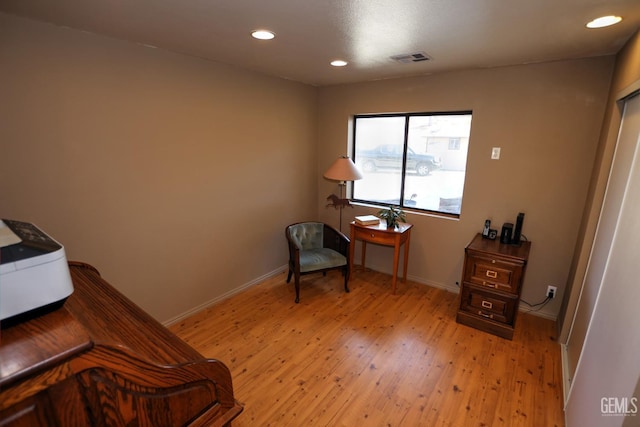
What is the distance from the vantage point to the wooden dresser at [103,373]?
625 mm

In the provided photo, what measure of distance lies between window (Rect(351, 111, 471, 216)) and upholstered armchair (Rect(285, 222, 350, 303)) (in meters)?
0.77

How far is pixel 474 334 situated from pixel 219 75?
330 cm

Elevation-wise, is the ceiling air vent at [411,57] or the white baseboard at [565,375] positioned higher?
the ceiling air vent at [411,57]

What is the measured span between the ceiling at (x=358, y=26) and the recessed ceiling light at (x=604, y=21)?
43 millimetres

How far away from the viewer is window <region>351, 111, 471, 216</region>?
3.26m

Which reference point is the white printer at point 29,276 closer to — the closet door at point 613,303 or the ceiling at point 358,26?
the ceiling at point 358,26

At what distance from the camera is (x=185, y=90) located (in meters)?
2.59

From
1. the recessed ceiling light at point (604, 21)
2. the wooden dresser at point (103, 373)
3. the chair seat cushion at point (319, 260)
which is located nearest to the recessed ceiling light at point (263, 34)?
the wooden dresser at point (103, 373)

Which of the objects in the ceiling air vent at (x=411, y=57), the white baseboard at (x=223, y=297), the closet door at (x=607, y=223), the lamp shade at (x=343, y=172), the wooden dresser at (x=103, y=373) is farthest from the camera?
the lamp shade at (x=343, y=172)

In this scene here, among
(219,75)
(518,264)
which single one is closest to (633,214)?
(518,264)

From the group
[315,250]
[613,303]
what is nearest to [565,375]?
[613,303]

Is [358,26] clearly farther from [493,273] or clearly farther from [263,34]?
[493,273]

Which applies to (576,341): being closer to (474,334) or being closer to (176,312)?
(474,334)

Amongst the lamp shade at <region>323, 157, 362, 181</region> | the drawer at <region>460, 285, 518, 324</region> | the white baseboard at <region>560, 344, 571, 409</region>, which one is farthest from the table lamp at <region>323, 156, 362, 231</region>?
the white baseboard at <region>560, 344, 571, 409</region>
